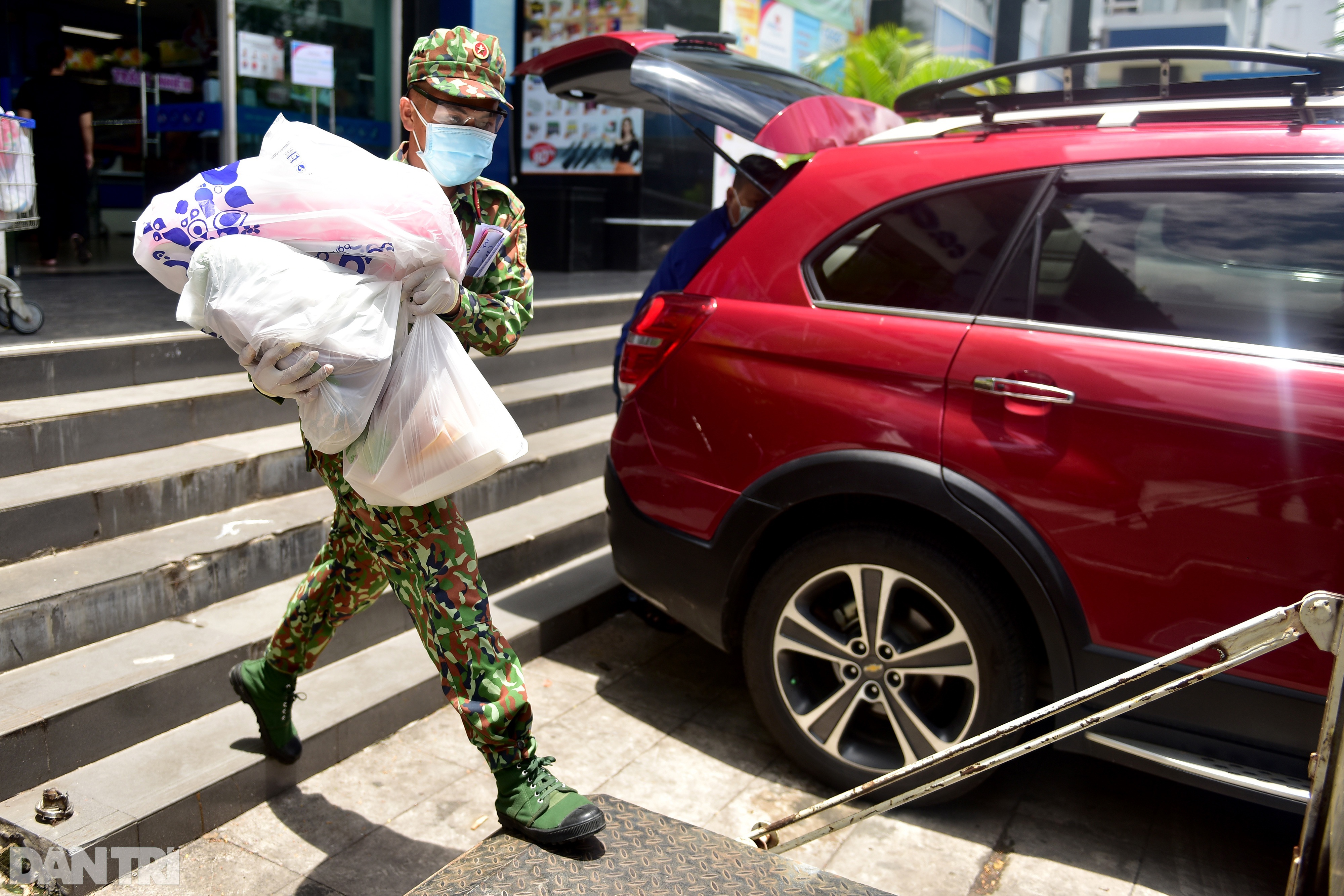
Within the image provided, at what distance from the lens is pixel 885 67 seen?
13133mm

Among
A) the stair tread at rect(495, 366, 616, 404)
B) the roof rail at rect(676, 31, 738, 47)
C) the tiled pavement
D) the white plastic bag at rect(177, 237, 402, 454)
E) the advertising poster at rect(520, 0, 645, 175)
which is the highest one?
the advertising poster at rect(520, 0, 645, 175)

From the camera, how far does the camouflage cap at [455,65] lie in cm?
236

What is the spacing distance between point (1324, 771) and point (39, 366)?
4.12m

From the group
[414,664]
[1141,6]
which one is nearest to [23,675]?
[414,664]

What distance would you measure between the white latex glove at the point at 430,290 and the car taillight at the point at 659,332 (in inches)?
45.1

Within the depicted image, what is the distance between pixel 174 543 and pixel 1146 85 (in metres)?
3.54

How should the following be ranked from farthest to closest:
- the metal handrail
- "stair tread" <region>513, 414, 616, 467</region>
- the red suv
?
1. "stair tread" <region>513, 414, 616, 467</region>
2. the red suv
3. the metal handrail

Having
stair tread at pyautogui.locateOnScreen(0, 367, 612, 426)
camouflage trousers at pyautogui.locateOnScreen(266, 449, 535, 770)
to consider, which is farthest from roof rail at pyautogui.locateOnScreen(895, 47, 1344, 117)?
stair tread at pyautogui.locateOnScreen(0, 367, 612, 426)

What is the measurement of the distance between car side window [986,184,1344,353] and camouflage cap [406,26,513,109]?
1.47 meters

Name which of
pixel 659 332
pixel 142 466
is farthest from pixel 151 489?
pixel 659 332

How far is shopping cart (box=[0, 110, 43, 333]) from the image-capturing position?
4.54m

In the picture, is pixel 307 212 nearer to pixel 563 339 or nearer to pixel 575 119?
pixel 563 339

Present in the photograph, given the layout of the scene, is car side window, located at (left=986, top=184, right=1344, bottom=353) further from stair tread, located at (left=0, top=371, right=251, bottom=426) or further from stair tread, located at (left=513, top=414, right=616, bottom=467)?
stair tread, located at (left=0, top=371, right=251, bottom=426)

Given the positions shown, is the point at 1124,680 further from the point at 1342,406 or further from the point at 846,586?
the point at 846,586
